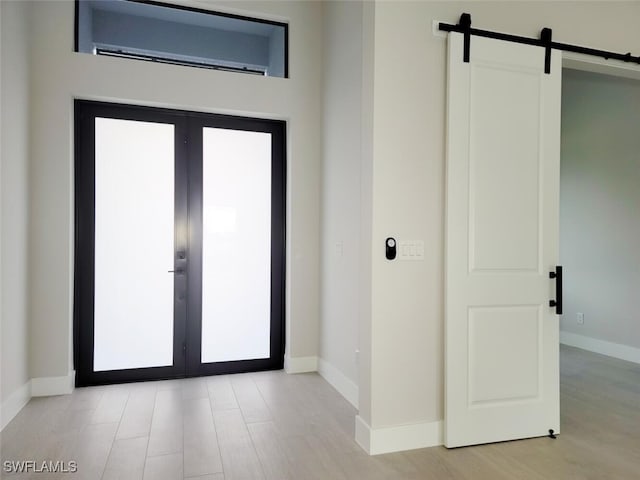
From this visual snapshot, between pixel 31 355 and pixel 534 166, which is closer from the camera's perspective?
pixel 534 166

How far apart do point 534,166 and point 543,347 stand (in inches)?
44.1

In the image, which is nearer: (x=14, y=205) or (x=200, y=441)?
(x=200, y=441)

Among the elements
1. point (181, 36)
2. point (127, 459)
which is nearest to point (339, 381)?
point (127, 459)

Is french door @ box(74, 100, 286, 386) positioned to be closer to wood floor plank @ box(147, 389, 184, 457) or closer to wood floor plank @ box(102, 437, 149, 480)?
wood floor plank @ box(147, 389, 184, 457)

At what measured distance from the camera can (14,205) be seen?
3.04 meters

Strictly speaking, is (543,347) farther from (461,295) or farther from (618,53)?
(618,53)

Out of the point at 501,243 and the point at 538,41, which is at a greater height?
the point at 538,41

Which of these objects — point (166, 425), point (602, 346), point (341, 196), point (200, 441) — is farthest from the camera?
point (602, 346)

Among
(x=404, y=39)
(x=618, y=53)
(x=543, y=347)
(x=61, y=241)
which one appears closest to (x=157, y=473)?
(x=61, y=241)

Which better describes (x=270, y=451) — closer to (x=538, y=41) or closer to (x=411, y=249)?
(x=411, y=249)

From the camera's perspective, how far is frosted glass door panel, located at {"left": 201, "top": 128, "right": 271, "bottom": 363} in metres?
3.97

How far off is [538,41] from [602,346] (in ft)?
11.8

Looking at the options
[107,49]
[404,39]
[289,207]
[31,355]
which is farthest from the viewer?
[289,207]

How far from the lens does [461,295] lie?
2.52 meters
